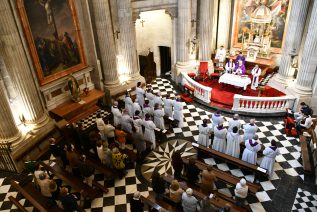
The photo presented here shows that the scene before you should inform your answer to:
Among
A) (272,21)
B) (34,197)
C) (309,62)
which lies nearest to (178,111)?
(309,62)

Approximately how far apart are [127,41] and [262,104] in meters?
6.89

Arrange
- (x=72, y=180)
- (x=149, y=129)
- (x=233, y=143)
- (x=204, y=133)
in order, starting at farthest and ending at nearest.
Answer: (x=149, y=129) → (x=204, y=133) → (x=233, y=143) → (x=72, y=180)

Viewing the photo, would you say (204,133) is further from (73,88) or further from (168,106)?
(73,88)

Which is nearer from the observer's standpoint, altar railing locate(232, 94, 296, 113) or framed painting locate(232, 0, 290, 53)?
altar railing locate(232, 94, 296, 113)

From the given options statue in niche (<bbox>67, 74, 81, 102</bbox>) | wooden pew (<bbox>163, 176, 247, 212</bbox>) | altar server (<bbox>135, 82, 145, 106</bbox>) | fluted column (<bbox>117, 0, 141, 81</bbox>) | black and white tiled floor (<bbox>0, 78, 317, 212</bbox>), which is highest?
fluted column (<bbox>117, 0, 141, 81</bbox>)

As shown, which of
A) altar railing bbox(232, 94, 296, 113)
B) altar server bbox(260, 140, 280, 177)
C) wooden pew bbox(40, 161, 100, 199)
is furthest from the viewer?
A: altar railing bbox(232, 94, 296, 113)

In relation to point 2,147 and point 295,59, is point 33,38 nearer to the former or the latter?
point 2,147

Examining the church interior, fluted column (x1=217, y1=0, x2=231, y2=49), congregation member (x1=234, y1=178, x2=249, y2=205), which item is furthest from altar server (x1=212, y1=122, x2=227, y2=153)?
fluted column (x1=217, y1=0, x2=231, y2=49)

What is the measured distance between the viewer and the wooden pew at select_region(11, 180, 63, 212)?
7235mm

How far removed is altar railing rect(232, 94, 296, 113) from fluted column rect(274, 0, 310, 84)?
4.59 feet

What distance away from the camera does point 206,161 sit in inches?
369

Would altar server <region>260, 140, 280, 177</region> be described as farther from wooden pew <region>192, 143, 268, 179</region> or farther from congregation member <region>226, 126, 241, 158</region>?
congregation member <region>226, 126, 241, 158</region>

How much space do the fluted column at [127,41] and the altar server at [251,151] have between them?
6.95 metres

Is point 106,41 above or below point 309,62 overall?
above
